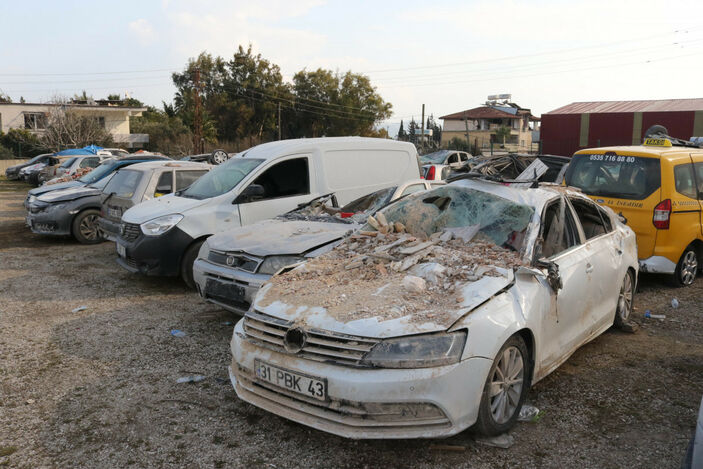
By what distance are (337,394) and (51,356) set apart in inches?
127

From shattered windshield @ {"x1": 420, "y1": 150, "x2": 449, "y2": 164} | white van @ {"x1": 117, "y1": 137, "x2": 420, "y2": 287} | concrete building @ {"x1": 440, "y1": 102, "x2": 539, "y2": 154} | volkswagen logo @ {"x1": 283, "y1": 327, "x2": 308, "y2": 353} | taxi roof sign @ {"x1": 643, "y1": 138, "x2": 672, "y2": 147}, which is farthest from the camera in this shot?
concrete building @ {"x1": 440, "y1": 102, "x2": 539, "y2": 154}

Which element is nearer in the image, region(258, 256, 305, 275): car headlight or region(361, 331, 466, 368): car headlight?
region(361, 331, 466, 368): car headlight

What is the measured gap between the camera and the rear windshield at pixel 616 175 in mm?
7197

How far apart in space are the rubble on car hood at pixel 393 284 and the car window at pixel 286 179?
304 centimetres

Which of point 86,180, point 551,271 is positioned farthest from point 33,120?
point 551,271

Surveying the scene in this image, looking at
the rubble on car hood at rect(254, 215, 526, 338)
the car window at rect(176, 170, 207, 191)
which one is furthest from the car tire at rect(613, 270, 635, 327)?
the car window at rect(176, 170, 207, 191)

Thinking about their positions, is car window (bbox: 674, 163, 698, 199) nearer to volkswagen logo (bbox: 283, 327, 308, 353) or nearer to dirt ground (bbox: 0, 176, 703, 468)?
dirt ground (bbox: 0, 176, 703, 468)

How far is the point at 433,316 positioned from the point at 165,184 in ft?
24.2

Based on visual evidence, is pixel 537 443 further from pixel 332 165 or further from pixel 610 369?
pixel 332 165

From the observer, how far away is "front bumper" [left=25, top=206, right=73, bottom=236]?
1047 centimetres

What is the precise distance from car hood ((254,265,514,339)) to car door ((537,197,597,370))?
590 mm

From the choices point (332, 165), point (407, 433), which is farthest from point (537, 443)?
point (332, 165)

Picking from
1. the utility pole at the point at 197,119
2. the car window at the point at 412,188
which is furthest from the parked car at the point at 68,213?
the utility pole at the point at 197,119

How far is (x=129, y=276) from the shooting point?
8.19 metres
